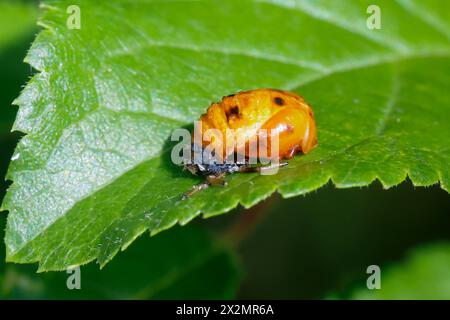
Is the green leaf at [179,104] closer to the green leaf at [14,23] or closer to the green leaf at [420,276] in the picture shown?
the green leaf at [420,276]

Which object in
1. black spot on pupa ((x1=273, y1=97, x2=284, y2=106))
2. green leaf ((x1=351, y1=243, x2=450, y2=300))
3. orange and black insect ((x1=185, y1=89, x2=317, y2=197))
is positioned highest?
black spot on pupa ((x1=273, y1=97, x2=284, y2=106))

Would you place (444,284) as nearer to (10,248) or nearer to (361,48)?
(361,48)

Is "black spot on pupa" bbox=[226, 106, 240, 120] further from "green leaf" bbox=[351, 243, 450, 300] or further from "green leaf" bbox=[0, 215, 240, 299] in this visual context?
"green leaf" bbox=[351, 243, 450, 300]

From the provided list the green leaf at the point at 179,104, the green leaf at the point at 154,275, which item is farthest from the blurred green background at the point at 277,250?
the green leaf at the point at 179,104

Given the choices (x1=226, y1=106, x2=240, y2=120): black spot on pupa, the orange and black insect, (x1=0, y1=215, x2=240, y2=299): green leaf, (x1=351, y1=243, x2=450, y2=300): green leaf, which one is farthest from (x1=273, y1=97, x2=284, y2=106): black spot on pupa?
(x1=351, y1=243, x2=450, y2=300): green leaf

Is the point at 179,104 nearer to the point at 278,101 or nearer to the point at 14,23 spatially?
the point at 278,101
